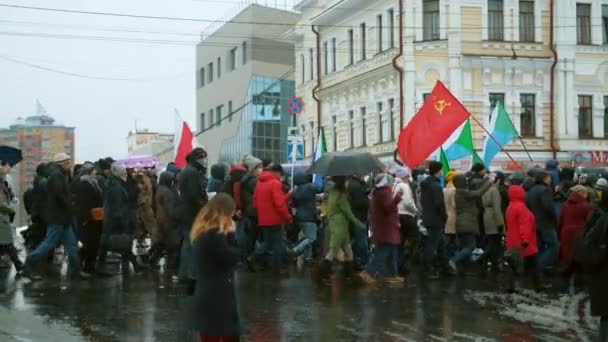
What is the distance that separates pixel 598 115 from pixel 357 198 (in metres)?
27.9

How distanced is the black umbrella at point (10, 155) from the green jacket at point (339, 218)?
9362 mm

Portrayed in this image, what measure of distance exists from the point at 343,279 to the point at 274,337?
5.62m

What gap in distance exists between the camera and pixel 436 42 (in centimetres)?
4022

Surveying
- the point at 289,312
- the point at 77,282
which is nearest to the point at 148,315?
the point at 289,312

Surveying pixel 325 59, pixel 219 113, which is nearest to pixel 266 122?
pixel 219 113

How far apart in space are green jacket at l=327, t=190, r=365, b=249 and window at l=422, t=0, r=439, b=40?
26.7 m

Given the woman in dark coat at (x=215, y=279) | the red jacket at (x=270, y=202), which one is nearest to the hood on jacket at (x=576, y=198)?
the red jacket at (x=270, y=202)

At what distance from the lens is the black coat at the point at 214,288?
748 cm

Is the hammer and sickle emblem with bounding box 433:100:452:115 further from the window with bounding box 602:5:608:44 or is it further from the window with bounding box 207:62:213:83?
the window with bounding box 207:62:213:83

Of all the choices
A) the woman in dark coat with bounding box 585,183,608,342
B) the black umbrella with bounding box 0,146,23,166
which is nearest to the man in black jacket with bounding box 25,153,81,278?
the black umbrella with bounding box 0,146,23,166

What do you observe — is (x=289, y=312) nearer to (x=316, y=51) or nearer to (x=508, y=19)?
(x=508, y=19)

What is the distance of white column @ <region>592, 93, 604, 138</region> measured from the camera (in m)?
41.2

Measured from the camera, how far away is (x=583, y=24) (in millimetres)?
41625

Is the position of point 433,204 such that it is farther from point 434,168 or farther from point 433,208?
point 434,168
